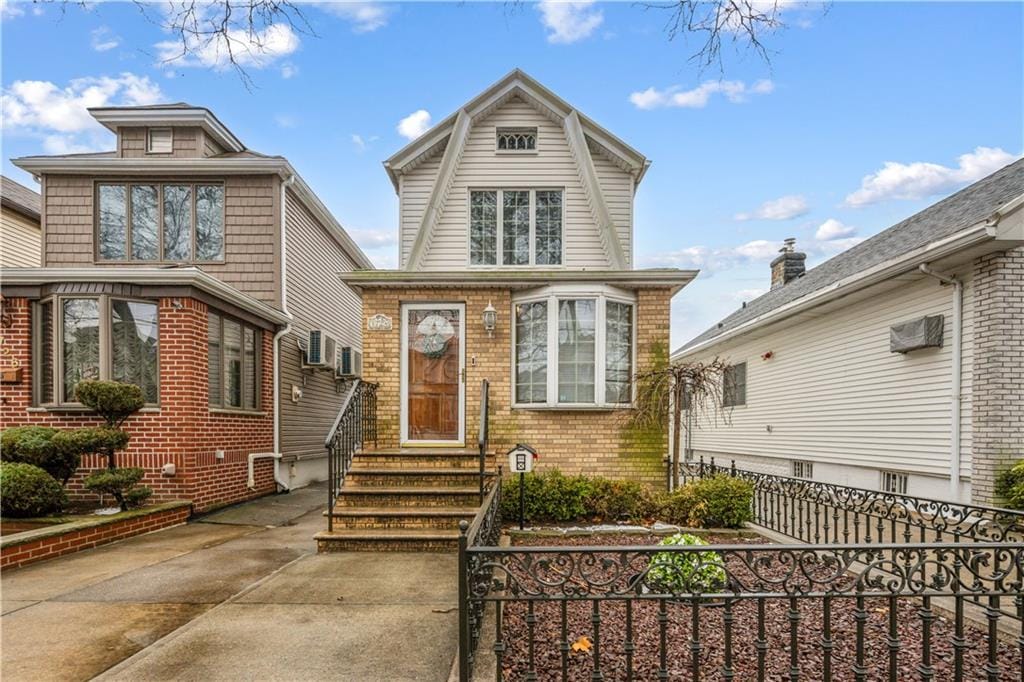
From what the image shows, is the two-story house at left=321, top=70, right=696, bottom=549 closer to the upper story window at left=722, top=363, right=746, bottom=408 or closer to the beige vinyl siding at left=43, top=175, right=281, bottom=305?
the beige vinyl siding at left=43, top=175, right=281, bottom=305

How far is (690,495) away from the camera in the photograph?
6934 millimetres

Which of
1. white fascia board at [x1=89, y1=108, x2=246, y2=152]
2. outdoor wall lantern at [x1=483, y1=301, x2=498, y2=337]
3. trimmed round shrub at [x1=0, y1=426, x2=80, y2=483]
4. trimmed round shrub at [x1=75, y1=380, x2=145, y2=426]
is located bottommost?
trimmed round shrub at [x1=0, y1=426, x2=80, y2=483]

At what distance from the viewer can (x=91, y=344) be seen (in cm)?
789

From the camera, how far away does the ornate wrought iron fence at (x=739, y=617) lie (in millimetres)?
2713

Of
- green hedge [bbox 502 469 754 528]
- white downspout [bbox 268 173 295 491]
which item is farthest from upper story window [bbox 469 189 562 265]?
green hedge [bbox 502 469 754 528]

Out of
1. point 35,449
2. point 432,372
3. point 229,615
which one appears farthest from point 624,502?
point 35,449

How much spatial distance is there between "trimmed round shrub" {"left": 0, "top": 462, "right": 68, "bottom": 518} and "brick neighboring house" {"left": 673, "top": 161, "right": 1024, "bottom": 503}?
11363 millimetres

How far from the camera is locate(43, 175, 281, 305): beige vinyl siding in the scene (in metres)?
10.6

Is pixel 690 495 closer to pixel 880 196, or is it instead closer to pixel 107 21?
pixel 107 21

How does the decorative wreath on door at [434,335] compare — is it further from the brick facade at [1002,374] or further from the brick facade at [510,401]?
the brick facade at [1002,374]

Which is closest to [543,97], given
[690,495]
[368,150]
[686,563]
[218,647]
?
[368,150]

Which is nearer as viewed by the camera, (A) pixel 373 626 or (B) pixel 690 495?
(A) pixel 373 626

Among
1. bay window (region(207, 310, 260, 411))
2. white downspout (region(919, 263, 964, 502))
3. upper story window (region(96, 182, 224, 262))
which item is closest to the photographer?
white downspout (region(919, 263, 964, 502))

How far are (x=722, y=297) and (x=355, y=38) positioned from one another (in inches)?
775
